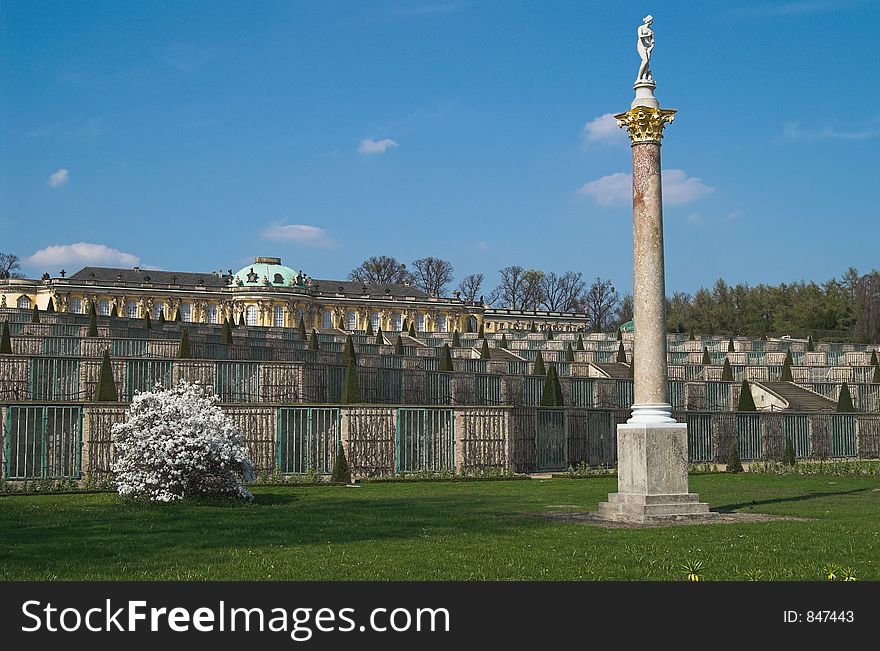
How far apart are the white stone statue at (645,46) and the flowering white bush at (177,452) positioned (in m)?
9.49

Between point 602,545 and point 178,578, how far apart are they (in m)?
5.36

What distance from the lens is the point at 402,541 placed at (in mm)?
13461

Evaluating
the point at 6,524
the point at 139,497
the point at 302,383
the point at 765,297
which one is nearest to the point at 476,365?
the point at 302,383

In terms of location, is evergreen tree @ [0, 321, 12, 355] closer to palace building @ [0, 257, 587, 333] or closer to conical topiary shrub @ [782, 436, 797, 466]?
conical topiary shrub @ [782, 436, 797, 466]

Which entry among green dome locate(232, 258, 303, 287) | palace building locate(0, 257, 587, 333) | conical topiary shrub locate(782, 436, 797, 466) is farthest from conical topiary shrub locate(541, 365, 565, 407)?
green dome locate(232, 258, 303, 287)

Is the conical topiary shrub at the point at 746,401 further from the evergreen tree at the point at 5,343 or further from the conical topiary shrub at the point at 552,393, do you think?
the evergreen tree at the point at 5,343

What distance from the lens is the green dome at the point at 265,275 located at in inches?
5492

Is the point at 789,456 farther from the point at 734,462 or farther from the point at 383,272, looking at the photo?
the point at 383,272

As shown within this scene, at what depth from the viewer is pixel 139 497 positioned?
61.4ft

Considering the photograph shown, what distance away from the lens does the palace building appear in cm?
13188

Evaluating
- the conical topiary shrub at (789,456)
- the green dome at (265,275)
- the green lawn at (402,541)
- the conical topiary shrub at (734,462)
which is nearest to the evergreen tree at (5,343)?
the green lawn at (402,541)

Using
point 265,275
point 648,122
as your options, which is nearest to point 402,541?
point 648,122

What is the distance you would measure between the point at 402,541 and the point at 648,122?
844 cm

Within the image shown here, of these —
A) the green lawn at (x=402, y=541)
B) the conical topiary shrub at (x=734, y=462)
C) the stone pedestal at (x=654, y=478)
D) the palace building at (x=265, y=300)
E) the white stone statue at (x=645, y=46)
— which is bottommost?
the conical topiary shrub at (x=734, y=462)
